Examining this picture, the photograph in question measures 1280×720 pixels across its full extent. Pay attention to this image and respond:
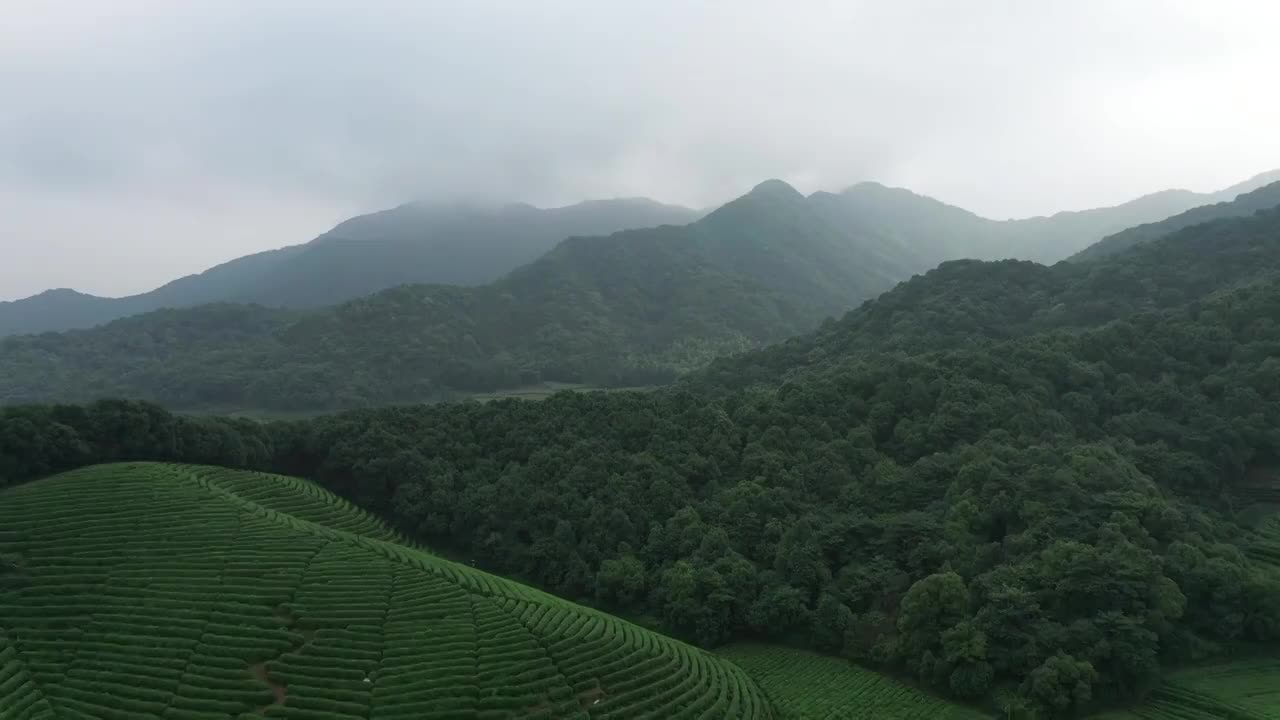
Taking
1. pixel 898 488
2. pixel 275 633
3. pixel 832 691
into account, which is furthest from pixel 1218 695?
pixel 275 633

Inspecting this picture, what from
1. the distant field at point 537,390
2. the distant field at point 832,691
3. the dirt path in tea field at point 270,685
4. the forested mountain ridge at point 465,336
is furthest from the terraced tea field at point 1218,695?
the forested mountain ridge at point 465,336

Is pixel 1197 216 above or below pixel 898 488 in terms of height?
above

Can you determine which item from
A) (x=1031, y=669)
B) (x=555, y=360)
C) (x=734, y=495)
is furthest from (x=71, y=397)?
(x=1031, y=669)

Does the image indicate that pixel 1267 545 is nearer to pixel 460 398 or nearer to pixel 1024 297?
pixel 1024 297

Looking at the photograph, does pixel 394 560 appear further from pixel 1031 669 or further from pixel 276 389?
pixel 276 389

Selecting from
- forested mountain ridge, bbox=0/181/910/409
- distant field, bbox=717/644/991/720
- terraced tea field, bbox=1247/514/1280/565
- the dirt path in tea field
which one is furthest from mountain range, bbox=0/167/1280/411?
the dirt path in tea field

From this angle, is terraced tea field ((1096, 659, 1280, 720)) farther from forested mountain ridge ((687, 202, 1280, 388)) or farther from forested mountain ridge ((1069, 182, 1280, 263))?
forested mountain ridge ((1069, 182, 1280, 263))
